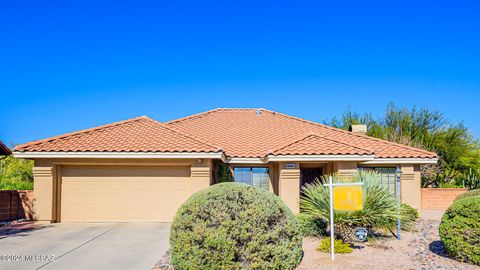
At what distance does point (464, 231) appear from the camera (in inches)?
345

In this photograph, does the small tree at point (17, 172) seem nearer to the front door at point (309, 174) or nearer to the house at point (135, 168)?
the house at point (135, 168)

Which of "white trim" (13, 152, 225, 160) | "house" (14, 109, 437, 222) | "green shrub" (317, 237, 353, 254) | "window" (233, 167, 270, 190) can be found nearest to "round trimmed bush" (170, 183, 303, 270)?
"green shrub" (317, 237, 353, 254)

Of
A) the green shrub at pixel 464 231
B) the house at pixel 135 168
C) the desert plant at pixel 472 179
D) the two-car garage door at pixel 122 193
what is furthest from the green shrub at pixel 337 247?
the desert plant at pixel 472 179

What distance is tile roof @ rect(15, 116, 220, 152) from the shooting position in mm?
15094

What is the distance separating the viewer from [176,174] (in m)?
15.8

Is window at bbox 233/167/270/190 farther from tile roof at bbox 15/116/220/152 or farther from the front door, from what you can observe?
tile roof at bbox 15/116/220/152

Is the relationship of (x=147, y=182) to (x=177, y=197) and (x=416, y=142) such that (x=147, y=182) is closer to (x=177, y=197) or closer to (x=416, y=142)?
(x=177, y=197)

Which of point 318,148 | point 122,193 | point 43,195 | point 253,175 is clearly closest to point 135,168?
point 122,193

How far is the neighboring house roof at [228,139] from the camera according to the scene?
15.4 metres

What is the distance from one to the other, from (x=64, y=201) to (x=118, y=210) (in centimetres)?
200

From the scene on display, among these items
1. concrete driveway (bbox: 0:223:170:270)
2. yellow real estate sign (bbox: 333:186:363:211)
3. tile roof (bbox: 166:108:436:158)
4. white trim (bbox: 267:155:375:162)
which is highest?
tile roof (bbox: 166:108:436:158)

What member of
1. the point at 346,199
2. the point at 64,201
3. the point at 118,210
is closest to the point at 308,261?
the point at 346,199

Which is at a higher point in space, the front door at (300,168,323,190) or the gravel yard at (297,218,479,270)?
the front door at (300,168,323,190)

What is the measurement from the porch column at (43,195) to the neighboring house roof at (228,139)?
86 cm
